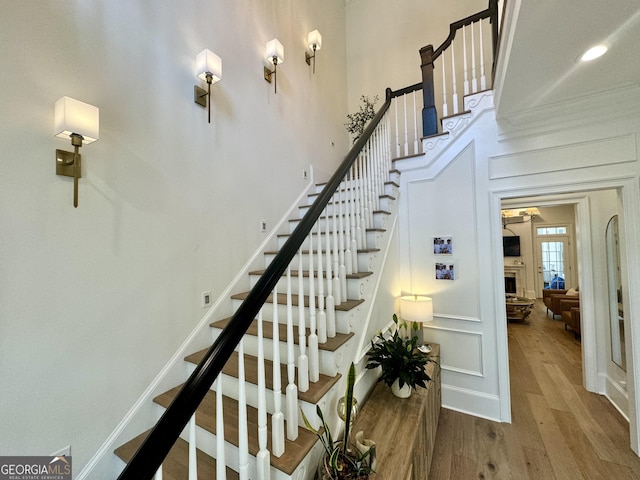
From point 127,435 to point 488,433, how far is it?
284cm

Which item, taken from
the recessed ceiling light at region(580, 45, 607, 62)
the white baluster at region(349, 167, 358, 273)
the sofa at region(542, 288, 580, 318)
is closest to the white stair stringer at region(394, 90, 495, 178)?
the recessed ceiling light at region(580, 45, 607, 62)

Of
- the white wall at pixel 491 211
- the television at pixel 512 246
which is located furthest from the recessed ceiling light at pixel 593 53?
the television at pixel 512 246

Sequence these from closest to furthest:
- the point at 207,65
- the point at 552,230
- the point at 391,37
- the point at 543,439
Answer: the point at 207,65 < the point at 543,439 < the point at 391,37 < the point at 552,230

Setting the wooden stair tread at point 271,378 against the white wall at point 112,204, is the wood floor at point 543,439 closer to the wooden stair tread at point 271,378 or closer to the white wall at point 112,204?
the wooden stair tread at point 271,378

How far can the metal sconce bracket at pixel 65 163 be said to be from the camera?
138 centimetres

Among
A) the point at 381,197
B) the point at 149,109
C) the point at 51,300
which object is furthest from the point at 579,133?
the point at 51,300

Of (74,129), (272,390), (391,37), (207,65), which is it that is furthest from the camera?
(391,37)

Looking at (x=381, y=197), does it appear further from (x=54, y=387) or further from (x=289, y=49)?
(x=54, y=387)

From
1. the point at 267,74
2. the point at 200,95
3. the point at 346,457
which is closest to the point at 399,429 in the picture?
the point at 346,457

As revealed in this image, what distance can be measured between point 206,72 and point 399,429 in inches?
113

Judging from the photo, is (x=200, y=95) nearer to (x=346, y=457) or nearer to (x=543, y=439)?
(x=346, y=457)

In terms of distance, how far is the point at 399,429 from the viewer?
1.60m

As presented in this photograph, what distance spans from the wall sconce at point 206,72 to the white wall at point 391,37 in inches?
124

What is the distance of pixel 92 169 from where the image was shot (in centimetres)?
152
